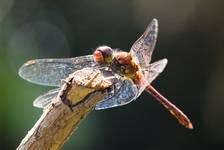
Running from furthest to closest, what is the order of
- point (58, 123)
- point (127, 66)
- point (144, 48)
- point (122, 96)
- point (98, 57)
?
point (144, 48) → point (127, 66) → point (98, 57) → point (122, 96) → point (58, 123)

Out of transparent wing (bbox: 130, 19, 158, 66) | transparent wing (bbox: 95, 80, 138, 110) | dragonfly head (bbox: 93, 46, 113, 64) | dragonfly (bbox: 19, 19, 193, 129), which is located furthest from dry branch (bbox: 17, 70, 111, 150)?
transparent wing (bbox: 130, 19, 158, 66)

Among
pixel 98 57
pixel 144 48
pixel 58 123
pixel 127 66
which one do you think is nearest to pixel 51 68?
pixel 98 57

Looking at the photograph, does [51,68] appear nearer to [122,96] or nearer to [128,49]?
[122,96]

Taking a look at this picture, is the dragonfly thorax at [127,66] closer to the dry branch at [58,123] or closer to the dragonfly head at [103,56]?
the dragonfly head at [103,56]

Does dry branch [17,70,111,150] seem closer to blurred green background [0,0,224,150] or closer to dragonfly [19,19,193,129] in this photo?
dragonfly [19,19,193,129]

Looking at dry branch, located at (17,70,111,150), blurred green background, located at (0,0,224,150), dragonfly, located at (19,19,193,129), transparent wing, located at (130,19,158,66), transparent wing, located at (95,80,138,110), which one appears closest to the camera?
dry branch, located at (17,70,111,150)

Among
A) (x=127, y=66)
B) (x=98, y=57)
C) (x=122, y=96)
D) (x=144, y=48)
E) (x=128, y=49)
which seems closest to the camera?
(x=122, y=96)
